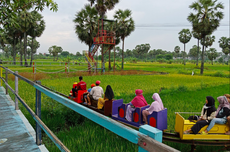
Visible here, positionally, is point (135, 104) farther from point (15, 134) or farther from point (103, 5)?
point (103, 5)

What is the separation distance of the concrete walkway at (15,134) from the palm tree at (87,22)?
27.1 metres

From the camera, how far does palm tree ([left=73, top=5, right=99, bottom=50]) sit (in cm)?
2962

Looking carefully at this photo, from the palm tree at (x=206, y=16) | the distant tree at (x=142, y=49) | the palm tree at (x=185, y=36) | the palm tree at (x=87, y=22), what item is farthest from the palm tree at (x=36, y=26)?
the distant tree at (x=142, y=49)

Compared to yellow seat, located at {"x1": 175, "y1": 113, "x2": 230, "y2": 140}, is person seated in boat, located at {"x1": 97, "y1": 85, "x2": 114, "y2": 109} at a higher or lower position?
higher

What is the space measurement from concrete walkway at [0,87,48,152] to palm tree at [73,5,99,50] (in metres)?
27.1

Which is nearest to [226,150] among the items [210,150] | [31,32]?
[210,150]

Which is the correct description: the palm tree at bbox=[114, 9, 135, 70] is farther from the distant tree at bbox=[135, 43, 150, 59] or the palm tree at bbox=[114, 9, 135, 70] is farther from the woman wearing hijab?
the distant tree at bbox=[135, 43, 150, 59]

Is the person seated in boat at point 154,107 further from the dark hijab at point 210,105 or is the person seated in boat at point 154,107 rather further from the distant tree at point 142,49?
the distant tree at point 142,49

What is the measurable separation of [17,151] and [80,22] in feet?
96.6

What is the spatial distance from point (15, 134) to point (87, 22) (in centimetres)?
2915

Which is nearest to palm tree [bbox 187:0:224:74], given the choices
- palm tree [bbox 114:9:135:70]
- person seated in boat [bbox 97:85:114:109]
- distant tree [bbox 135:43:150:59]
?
palm tree [bbox 114:9:135:70]

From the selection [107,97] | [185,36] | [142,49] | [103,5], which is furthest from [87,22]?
[142,49]

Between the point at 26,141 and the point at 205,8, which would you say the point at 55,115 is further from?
the point at 205,8

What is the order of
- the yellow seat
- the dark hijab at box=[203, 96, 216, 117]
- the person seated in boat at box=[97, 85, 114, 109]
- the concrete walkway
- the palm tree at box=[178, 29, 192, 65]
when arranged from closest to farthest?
the concrete walkway
the yellow seat
the dark hijab at box=[203, 96, 216, 117]
the person seated in boat at box=[97, 85, 114, 109]
the palm tree at box=[178, 29, 192, 65]
